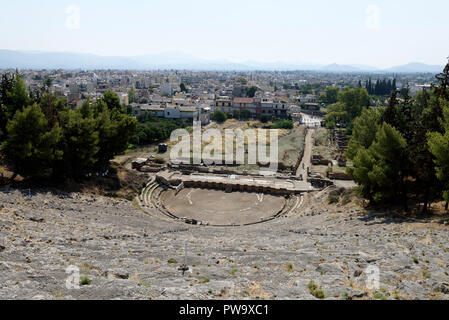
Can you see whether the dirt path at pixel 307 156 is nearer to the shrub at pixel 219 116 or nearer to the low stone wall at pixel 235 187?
the low stone wall at pixel 235 187

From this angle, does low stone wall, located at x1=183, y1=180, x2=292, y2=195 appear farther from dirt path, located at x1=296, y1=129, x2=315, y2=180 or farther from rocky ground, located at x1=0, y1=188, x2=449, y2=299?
rocky ground, located at x1=0, y1=188, x2=449, y2=299

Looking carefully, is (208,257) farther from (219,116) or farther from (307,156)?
(219,116)

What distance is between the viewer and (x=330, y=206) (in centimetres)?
2814

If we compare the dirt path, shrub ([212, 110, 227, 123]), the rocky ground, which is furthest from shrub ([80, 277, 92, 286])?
shrub ([212, 110, 227, 123])

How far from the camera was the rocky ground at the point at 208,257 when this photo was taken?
9.66 m

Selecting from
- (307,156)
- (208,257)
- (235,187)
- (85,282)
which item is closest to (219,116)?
(307,156)

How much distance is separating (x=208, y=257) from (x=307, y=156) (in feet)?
126

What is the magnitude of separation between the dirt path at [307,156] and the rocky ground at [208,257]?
18846 millimetres

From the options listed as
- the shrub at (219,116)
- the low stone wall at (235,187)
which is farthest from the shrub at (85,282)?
the shrub at (219,116)

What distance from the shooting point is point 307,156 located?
164 ft

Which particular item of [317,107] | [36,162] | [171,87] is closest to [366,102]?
[317,107]

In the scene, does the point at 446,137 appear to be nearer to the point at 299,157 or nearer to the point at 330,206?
the point at 330,206

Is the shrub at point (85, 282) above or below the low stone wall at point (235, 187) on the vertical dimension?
above
